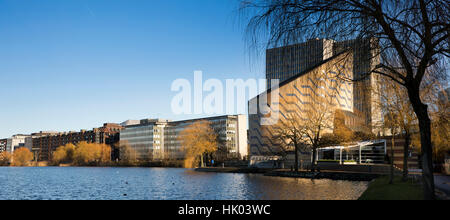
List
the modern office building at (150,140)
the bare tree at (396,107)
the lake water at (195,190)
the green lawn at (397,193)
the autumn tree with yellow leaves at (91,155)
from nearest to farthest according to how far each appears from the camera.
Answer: the green lawn at (397,193) < the bare tree at (396,107) < the lake water at (195,190) < the autumn tree with yellow leaves at (91,155) < the modern office building at (150,140)

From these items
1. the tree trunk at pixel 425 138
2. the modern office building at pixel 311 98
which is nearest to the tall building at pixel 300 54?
the modern office building at pixel 311 98

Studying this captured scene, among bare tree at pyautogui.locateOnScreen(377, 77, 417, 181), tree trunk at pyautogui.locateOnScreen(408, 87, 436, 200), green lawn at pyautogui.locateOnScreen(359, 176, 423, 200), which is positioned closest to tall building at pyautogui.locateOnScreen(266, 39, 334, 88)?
tree trunk at pyautogui.locateOnScreen(408, 87, 436, 200)

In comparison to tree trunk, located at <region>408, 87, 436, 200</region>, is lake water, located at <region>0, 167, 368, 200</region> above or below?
below

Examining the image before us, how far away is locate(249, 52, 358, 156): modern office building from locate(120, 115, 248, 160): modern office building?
32.2 metres

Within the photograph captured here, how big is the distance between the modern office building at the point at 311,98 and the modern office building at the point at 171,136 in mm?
32203

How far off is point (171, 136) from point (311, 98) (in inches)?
7043

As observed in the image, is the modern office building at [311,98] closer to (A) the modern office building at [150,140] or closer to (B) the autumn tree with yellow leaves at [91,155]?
(A) the modern office building at [150,140]

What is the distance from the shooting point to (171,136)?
618 ft

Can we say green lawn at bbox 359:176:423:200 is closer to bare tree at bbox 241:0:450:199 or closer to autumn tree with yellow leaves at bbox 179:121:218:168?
bare tree at bbox 241:0:450:199

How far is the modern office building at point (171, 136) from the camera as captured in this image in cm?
16538

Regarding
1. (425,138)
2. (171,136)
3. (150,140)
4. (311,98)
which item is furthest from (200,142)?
(150,140)

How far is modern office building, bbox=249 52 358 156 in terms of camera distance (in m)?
11.2
